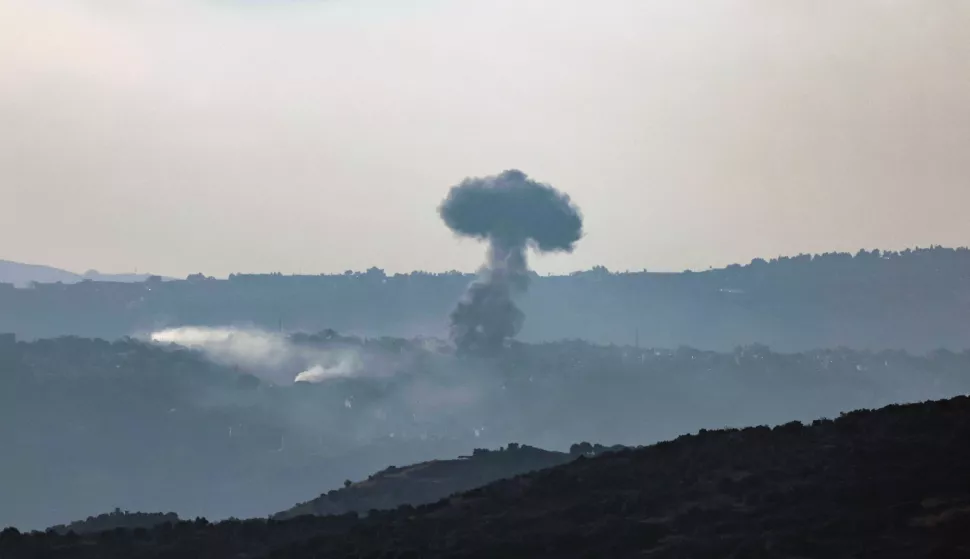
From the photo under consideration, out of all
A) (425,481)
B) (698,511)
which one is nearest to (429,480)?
(425,481)

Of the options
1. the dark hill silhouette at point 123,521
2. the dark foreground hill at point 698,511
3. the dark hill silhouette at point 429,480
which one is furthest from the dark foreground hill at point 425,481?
the dark foreground hill at point 698,511

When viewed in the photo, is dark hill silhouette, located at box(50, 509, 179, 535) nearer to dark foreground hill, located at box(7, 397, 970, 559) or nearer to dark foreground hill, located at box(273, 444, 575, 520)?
dark foreground hill, located at box(273, 444, 575, 520)

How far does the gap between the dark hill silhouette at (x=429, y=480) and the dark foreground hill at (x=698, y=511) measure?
40575 mm

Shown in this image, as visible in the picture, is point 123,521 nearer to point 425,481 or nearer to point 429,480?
point 425,481

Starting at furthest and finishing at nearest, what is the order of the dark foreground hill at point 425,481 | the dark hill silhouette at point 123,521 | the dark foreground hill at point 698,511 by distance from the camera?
the dark foreground hill at point 425,481, the dark hill silhouette at point 123,521, the dark foreground hill at point 698,511

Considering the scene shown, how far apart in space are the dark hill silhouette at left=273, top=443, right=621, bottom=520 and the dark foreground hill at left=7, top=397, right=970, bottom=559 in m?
40.6

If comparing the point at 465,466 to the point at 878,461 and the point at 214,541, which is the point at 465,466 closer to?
the point at 214,541

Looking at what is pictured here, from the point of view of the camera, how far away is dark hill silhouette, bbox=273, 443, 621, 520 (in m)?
108

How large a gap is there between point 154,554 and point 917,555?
32.8m

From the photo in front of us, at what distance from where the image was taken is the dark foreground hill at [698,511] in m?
41.2

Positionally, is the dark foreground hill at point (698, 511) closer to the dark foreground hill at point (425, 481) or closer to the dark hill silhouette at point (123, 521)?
the dark foreground hill at point (425, 481)

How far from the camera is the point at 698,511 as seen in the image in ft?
152

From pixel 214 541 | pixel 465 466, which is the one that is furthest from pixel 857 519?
pixel 465 466

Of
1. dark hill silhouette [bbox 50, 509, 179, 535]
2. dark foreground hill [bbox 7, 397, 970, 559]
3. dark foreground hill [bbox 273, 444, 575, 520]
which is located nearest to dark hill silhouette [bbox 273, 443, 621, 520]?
dark foreground hill [bbox 273, 444, 575, 520]
